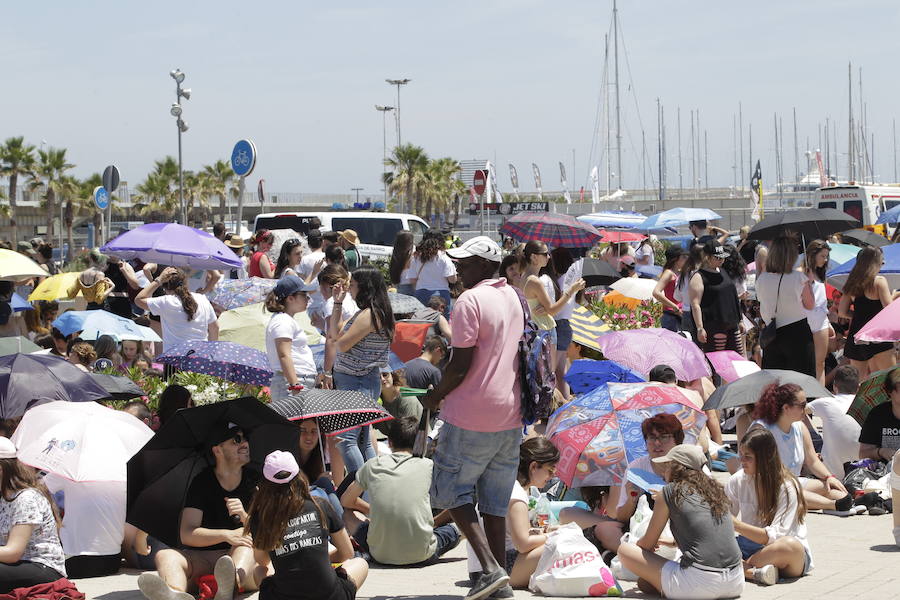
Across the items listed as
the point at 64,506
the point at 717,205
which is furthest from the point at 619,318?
the point at 717,205

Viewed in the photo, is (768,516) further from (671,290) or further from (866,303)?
(671,290)

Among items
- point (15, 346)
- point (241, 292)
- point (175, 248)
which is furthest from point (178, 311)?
point (241, 292)

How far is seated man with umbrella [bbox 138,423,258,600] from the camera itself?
20.9 ft

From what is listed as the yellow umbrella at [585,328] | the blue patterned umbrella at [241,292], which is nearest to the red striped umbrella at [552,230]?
the yellow umbrella at [585,328]

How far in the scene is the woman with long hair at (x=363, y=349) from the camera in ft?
27.4

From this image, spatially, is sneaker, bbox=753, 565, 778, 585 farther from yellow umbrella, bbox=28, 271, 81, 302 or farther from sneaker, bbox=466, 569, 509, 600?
yellow umbrella, bbox=28, 271, 81, 302

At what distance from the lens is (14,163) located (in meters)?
72.1

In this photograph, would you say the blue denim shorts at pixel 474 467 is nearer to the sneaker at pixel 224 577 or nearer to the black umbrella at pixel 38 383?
the sneaker at pixel 224 577

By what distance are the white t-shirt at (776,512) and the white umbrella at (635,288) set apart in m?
8.97

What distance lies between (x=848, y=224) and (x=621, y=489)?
8.56 metres

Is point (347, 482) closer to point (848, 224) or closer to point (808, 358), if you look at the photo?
point (808, 358)

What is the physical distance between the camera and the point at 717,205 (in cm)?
5747

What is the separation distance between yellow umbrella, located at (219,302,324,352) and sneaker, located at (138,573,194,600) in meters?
4.42

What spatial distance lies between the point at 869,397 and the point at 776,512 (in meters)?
2.78
